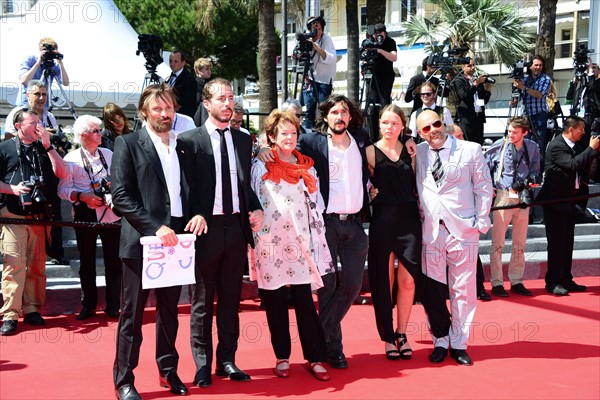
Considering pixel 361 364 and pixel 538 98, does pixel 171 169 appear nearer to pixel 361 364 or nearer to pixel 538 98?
pixel 361 364

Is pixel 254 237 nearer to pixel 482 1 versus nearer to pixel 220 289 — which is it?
pixel 220 289

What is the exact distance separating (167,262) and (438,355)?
7.77 feet

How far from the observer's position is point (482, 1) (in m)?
32.3

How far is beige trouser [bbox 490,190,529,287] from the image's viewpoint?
29.8ft

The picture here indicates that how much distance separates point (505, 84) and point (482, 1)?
32.6 feet

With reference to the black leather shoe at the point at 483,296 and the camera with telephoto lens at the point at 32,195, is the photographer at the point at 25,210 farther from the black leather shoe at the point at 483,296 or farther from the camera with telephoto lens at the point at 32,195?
the black leather shoe at the point at 483,296

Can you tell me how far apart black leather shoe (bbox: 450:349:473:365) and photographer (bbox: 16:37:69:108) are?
20.6ft

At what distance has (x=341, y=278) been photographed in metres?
6.07

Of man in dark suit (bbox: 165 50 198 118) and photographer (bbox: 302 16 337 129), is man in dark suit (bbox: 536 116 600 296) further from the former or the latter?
man in dark suit (bbox: 165 50 198 118)

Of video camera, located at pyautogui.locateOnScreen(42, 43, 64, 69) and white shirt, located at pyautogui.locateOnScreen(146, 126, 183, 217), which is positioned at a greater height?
video camera, located at pyautogui.locateOnScreen(42, 43, 64, 69)

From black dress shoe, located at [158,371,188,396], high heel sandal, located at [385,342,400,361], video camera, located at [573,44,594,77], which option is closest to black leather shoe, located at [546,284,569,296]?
high heel sandal, located at [385,342,400,361]

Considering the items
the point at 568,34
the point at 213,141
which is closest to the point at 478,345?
the point at 213,141

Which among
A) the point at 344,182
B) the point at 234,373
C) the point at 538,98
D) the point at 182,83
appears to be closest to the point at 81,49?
the point at 182,83

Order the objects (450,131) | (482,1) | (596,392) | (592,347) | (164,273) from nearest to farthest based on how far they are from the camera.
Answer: (164,273)
(596,392)
(592,347)
(450,131)
(482,1)
